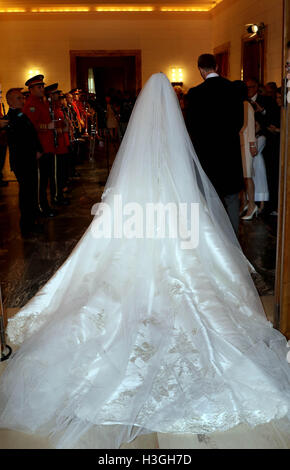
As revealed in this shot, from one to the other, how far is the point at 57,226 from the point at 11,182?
4.28 m

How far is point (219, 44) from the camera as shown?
46.1 feet

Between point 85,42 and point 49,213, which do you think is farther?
point 85,42

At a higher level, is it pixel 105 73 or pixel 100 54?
pixel 105 73

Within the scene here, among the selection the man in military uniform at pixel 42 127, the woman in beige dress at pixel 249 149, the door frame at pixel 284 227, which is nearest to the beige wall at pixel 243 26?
the woman in beige dress at pixel 249 149

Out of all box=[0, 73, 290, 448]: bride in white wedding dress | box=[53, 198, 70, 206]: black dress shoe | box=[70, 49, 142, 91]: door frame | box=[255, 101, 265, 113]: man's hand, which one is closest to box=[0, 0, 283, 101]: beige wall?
box=[70, 49, 142, 91]: door frame

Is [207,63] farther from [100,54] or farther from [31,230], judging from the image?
[100,54]

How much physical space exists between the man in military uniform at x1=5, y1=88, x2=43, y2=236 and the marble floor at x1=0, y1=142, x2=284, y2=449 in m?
0.25

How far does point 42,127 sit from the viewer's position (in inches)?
270

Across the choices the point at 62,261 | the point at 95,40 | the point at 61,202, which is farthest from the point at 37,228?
the point at 95,40

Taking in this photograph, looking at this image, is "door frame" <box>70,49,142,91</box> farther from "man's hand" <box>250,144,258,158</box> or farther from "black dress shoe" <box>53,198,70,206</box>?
"man's hand" <box>250,144,258,158</box>

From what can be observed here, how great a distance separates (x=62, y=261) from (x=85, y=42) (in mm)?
11487
